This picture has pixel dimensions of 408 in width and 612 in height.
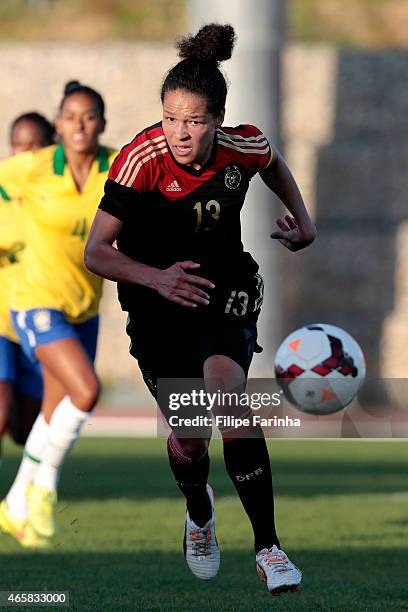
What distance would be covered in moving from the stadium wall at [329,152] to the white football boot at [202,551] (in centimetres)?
1369

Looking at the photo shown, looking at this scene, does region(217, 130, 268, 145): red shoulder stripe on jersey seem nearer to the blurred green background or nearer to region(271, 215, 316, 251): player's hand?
region(271, 215, 316, 251): player's hand

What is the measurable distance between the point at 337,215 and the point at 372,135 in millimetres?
1224

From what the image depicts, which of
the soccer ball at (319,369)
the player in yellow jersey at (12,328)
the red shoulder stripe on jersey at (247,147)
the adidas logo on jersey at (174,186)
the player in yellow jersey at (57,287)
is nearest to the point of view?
the adidas logo on jersey at (174,186)

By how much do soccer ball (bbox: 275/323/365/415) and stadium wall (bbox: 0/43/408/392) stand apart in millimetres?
12935

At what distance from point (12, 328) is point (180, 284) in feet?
10.8

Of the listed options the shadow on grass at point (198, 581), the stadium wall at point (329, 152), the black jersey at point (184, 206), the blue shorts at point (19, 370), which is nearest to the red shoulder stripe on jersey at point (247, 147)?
the black jersey at point (184, 206)

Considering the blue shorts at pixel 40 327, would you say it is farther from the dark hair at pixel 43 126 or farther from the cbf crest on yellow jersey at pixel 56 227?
the dark hair at pixel 43 126

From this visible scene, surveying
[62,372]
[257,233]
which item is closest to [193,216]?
[62,372]

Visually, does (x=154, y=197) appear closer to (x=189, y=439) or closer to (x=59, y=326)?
(x=189, y=439)

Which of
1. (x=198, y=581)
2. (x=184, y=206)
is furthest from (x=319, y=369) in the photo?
(x=184, y=206)

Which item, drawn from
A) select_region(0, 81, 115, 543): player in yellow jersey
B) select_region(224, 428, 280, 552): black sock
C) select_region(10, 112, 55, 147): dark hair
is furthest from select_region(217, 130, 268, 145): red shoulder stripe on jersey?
select_region(10, 112, 55, 147): dark hair

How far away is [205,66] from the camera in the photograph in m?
5.49

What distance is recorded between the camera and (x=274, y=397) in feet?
21.6

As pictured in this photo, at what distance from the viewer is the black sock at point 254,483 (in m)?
5.55
